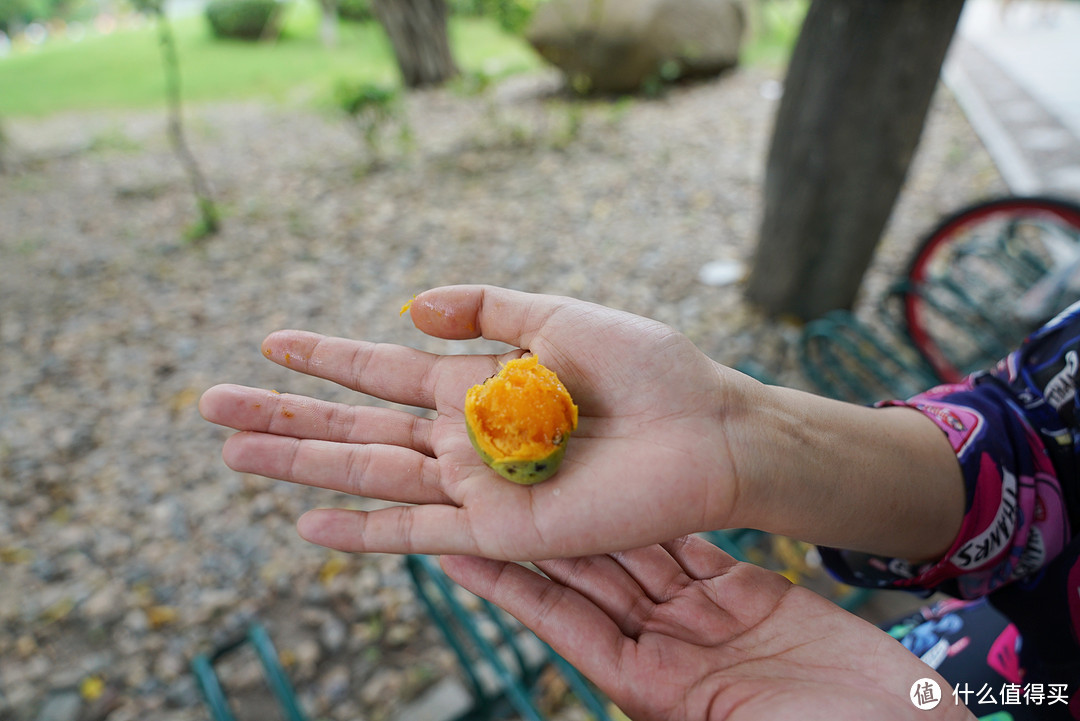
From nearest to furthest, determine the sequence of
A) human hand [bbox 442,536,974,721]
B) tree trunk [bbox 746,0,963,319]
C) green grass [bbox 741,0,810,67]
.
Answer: human hand [bbox 442,536,974,721] < tree trunk [bbox 746,0,963,319] < green grass [bbox 741,0,810,67]

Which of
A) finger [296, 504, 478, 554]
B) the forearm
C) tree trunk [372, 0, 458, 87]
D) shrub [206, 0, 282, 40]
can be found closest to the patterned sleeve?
the forearm

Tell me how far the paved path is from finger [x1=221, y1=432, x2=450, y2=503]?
3358 millimetres

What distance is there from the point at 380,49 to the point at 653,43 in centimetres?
959

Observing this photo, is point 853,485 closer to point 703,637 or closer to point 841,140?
point 703,637

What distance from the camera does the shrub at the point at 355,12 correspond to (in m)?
13.6

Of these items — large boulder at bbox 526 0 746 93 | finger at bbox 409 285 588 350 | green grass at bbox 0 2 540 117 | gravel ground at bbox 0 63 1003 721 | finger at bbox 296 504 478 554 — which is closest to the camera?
finger at bbox 296 504 478 554

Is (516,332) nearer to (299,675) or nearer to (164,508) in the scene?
(299,675)

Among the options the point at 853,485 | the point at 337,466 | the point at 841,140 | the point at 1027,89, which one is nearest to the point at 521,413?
the point at 337,466

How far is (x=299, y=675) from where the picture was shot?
2586mm

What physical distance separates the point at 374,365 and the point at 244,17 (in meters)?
18.1

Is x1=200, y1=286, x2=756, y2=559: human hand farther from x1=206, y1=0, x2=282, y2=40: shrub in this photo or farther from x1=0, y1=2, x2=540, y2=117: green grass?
x1=206, y1=0, x2=282, y2=40: shrub

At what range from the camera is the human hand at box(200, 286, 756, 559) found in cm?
149

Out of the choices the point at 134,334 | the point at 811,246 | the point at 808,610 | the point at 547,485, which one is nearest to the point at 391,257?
the point at 134,334

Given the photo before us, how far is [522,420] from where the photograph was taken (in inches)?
64.7
